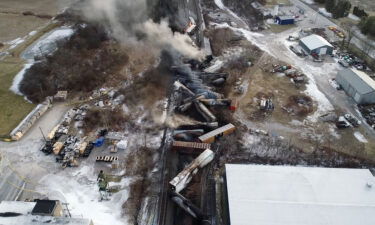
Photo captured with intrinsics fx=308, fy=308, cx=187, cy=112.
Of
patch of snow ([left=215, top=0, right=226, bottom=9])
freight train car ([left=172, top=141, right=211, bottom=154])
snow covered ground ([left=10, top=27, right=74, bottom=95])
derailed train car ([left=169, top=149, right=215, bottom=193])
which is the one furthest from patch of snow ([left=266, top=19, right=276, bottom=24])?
derailed train car ([left=169, top=149, right=215, bottom=193])

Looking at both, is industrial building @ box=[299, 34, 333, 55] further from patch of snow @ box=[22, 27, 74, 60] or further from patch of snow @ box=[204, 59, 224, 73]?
patch of snow @ box=[22, 27, 74, 60]

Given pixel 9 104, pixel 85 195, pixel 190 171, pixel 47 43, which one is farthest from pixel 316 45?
pixel 9 104

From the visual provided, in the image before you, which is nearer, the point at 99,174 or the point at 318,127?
the point at 99,174

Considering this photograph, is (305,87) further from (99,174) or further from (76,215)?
(76,215)

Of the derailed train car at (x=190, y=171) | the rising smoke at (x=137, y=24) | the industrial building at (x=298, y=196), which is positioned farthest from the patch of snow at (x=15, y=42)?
the industrial building at (x=298, y=196)

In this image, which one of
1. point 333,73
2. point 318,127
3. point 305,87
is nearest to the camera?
point 318,127

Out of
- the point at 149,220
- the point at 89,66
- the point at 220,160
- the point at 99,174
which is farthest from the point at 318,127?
the point at 89,66
